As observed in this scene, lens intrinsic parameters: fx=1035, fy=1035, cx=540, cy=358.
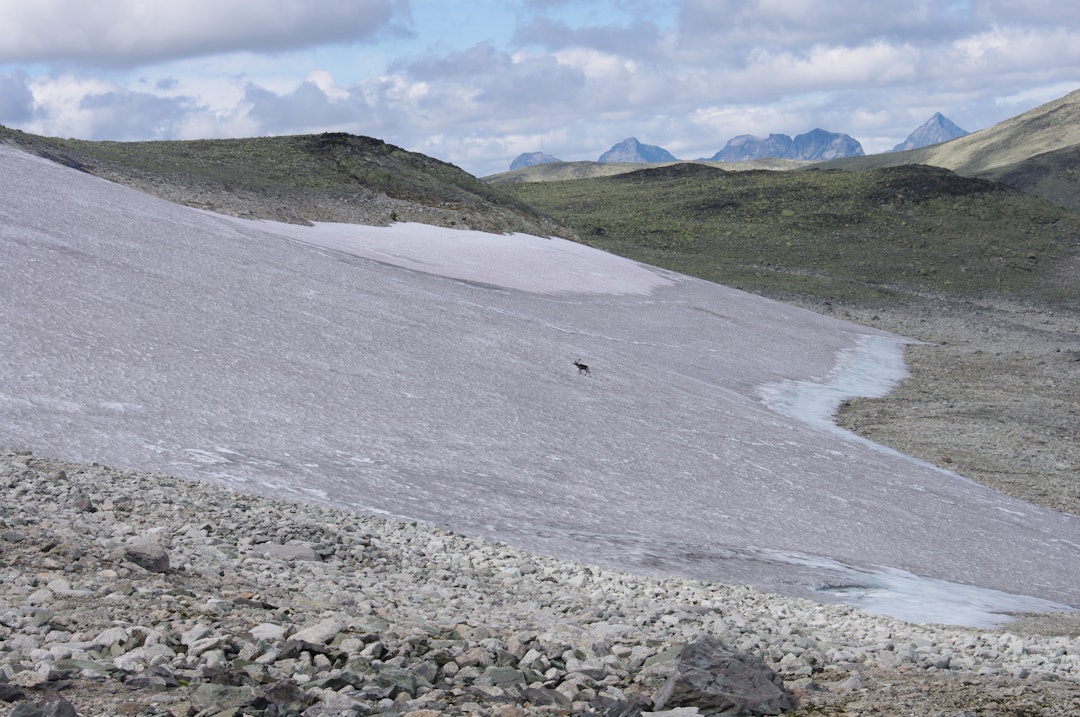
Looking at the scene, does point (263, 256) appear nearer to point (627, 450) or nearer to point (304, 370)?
point (304, 370)

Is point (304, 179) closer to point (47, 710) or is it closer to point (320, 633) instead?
point (320, 633)

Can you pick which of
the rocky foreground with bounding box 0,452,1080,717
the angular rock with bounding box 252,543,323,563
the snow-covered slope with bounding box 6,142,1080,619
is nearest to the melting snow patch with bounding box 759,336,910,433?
the snow-covered slope with bounding box 6,142,1080,619

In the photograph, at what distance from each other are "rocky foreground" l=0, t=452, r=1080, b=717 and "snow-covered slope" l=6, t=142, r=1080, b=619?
1.38 meters

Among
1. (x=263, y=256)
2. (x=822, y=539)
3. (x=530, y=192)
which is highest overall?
(x=530, y=192)

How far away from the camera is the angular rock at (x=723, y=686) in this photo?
755 cm

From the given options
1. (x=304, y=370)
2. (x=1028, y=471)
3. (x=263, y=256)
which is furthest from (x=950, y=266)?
(x=304, y=370)

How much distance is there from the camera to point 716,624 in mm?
9789

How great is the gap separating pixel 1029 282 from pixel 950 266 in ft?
17.0

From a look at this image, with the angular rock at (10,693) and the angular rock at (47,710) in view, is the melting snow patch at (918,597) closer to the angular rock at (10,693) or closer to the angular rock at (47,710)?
the angular rock at (47,710)

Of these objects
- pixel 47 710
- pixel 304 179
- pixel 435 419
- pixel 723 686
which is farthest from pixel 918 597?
pixel 304 179

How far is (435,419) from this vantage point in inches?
680

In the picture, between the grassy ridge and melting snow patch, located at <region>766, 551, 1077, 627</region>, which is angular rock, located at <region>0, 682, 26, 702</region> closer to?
melting snow patch, located at <region>766, 551, 1077, 627</region>

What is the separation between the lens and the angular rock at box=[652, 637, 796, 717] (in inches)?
297

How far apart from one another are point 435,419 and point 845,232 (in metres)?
68.4
